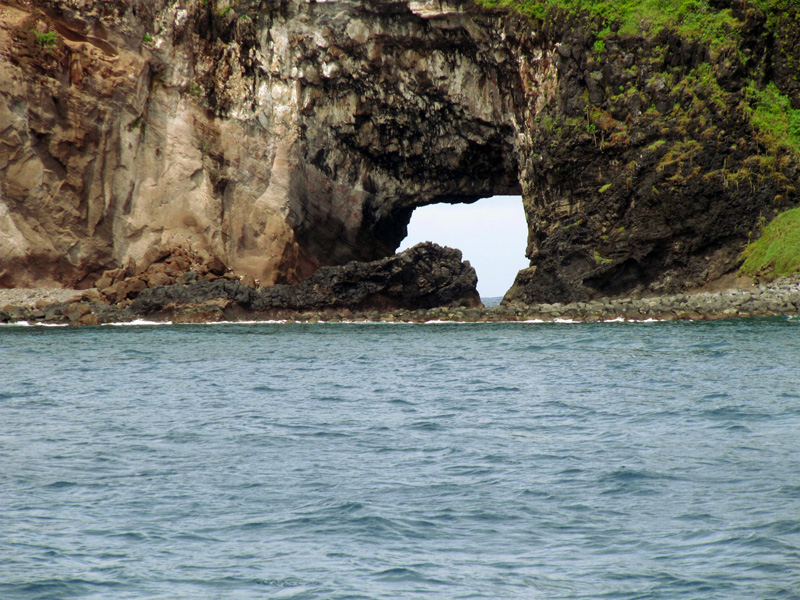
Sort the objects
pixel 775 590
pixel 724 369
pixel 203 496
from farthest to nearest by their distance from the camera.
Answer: pixel 724 369, pixel 203 496, pixel 775 590

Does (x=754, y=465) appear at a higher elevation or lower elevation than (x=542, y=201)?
lower

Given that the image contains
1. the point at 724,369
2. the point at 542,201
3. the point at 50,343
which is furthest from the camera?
the point at 542,201

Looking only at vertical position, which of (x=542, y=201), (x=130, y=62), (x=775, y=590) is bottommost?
(x=775, y=590)

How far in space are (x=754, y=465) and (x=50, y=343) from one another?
29.9m

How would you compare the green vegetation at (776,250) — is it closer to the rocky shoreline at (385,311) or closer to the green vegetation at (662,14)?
the rocky shoreline at (385,311)

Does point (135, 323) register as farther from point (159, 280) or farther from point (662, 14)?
point (662, 14)

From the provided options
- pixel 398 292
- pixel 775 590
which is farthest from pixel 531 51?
pixel 775 590

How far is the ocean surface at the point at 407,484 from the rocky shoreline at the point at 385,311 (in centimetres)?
1926

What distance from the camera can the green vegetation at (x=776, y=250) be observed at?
45.8 meters

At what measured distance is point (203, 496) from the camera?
1108 cm

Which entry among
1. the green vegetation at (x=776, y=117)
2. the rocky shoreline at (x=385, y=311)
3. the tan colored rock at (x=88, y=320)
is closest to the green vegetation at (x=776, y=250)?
the rocky shoreline at (x=385, y=311)

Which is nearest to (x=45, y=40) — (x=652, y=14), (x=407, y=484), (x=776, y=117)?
(x=652, y=14)

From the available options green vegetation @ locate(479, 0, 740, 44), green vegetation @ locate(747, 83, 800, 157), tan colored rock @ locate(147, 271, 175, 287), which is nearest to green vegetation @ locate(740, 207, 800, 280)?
green vegetation @ locate(747, 83, 800, 157)

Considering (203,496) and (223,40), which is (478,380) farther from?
(223,40)
